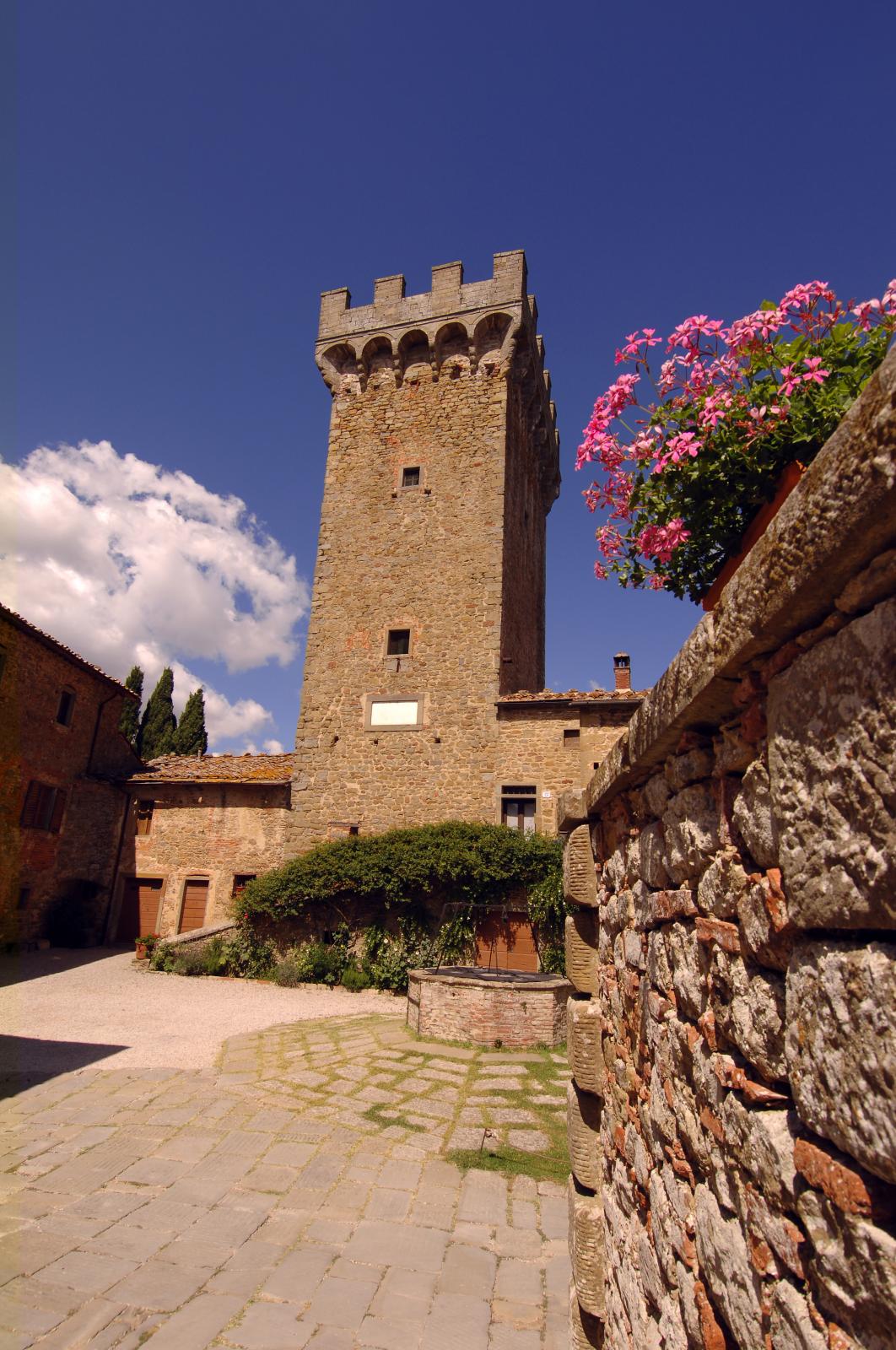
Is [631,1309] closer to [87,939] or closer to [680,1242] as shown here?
[680,1242]

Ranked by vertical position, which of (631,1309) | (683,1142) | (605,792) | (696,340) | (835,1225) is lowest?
(631,1309)

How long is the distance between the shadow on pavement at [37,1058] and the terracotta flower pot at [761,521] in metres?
8.06

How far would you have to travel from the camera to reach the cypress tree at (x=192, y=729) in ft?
105

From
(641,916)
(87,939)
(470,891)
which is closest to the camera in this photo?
(641,916)

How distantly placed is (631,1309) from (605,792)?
5.98ft

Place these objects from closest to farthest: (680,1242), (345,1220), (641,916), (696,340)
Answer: (680,1242), (641,916), (696,340), (345,1220)

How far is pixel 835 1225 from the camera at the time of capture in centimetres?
108

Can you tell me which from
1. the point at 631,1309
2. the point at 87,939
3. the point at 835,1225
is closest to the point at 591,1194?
the point at 631,1309

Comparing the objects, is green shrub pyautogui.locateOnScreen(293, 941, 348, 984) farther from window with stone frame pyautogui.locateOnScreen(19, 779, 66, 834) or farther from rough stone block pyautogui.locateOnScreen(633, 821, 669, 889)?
rough stone block pyautogui.locateOnScreen(633, 821, 669, 889)

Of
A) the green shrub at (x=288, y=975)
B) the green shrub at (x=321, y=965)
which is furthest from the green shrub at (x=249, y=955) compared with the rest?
the green shrub at (x=321, y=965)

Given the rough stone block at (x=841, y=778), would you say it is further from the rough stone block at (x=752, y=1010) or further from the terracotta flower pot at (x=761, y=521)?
the terracotta flower pot at (x=761, y=521)

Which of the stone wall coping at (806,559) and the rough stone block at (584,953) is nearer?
the stone wall coping at (806,559)

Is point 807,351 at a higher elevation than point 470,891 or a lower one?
higher

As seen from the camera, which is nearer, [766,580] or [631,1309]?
[766,580]
